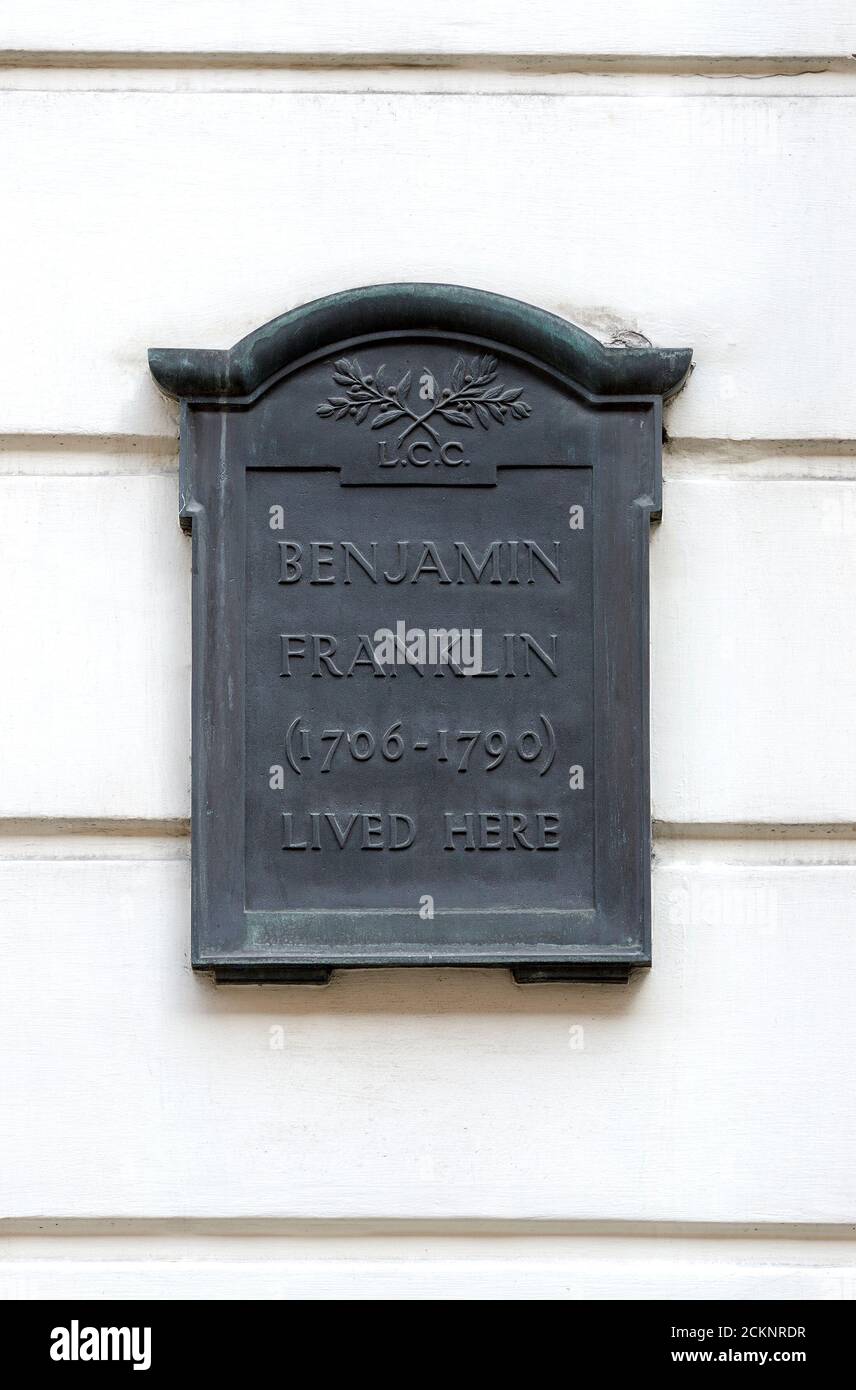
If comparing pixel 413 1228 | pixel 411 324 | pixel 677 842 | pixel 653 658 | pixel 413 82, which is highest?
pixel 413 82

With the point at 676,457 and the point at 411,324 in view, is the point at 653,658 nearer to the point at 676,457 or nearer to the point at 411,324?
the point at 676,457

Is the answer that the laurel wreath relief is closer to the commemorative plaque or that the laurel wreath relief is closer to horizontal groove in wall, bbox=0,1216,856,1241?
the commemorative plaque

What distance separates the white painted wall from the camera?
107 inches

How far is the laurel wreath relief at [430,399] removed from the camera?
9.01 feet

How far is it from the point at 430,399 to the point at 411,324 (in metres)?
0.15

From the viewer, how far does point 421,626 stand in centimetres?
273

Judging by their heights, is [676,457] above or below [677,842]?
above

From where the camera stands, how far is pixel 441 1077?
2734mm

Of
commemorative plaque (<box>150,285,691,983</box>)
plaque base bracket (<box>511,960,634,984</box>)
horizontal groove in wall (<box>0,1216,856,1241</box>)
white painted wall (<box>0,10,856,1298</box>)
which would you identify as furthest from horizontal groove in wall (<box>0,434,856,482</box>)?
horizontal groove in wall (<box>0,1216,856,1241</box>)

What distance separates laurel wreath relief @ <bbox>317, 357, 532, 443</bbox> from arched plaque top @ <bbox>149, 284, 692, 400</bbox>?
76mm

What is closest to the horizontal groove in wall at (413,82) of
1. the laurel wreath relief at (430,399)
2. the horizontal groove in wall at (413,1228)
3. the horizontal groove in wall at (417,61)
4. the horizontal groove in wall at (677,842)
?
the horizontal groove in wall at (417,61)

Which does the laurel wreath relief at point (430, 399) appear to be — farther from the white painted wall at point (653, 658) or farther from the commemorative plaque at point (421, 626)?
the white painted wall at point (653, 658)

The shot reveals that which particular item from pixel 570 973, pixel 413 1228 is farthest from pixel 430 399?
pixel 413 1228
